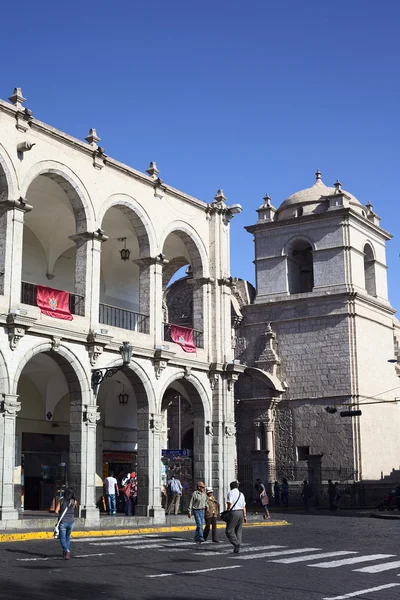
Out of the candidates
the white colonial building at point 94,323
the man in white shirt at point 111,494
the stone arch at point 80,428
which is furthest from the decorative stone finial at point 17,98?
the man in white shirt at point 111,494

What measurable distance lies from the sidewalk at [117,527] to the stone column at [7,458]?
22.7 inches

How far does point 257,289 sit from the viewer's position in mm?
44250

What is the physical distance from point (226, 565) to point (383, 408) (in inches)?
1166

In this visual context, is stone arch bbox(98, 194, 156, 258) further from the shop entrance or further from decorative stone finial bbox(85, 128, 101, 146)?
the shop entrance

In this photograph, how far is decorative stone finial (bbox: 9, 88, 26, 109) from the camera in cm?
2227

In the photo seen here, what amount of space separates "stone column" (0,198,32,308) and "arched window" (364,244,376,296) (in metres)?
26.3

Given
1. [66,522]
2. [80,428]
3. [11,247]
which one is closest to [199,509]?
[66,522]

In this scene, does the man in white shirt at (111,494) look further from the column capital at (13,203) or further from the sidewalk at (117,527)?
the column capital at (13,203)

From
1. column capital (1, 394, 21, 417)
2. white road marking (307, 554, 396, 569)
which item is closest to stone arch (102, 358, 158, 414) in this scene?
column capital (1, 394, 21, 417)

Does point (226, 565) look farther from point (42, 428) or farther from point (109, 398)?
point (109, 398)

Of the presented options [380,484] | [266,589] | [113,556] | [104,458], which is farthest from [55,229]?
[380,484]

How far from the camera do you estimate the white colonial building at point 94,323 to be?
2166 cm

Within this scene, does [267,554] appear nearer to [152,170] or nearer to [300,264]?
[152,170]

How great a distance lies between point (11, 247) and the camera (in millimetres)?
21250
